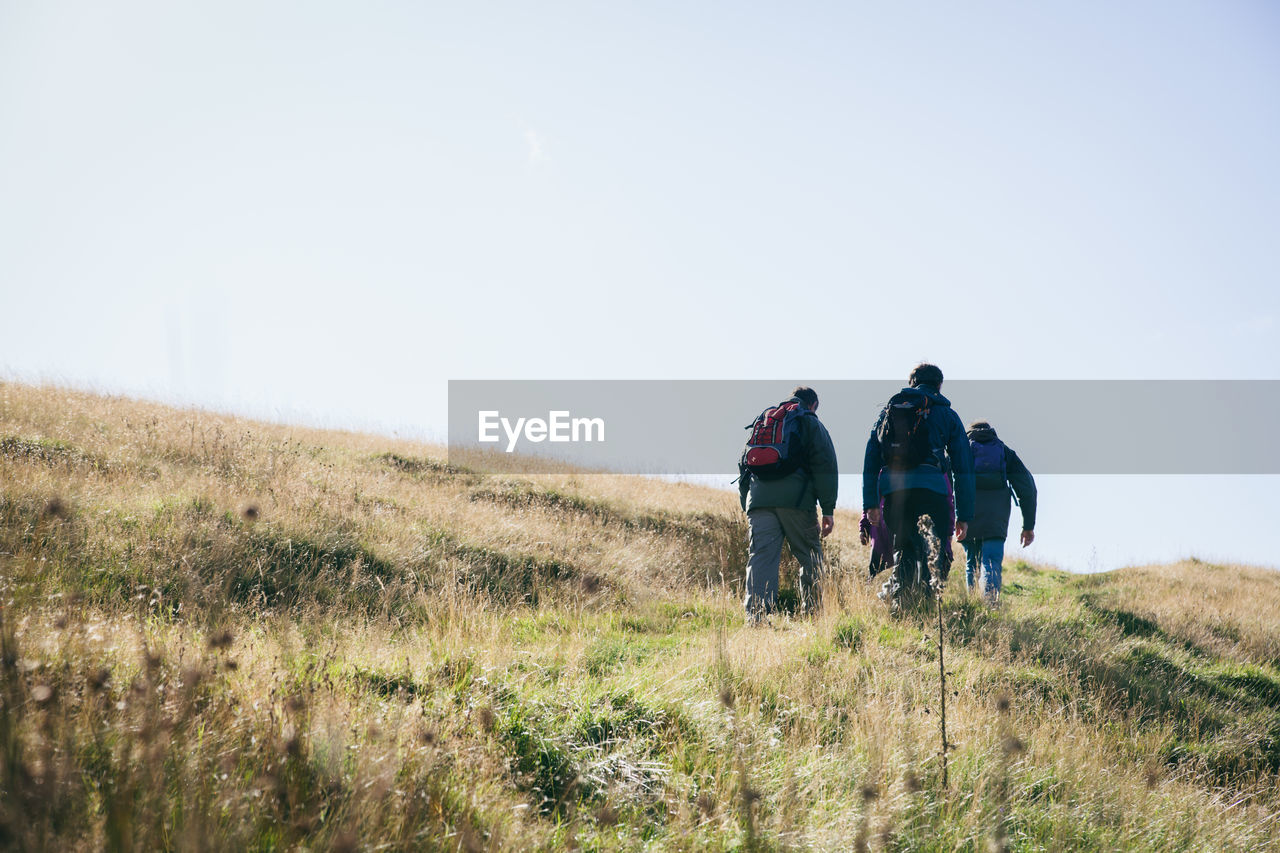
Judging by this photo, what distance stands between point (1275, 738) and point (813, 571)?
3599 mm

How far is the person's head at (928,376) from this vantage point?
19.5ft

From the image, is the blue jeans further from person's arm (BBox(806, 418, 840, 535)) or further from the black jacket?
person's arm (BBox(806, 418, 840, 535))

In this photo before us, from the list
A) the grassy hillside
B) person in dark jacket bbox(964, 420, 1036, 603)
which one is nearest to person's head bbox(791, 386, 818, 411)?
the grassy hillside

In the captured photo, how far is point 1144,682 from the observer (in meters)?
5.25

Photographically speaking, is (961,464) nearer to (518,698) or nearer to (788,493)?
(788,493)

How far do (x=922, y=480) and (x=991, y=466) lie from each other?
104 inches

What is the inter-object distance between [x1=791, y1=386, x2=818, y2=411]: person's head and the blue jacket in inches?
24.7

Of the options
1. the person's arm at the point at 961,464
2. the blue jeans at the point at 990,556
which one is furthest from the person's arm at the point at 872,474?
the blue jeans at the point at 990,556

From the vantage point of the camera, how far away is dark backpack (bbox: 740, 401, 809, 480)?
6016 mm

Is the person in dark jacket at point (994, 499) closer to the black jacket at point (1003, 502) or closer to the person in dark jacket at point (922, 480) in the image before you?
the black jacket at point (1003, 502)

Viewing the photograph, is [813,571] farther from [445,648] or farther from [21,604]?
[21,604]

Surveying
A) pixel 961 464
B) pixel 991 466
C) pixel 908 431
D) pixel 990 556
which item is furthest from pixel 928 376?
pixel 990 556

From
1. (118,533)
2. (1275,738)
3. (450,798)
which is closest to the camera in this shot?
(450,798)

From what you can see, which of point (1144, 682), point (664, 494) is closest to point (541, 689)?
point (1144, 682)
